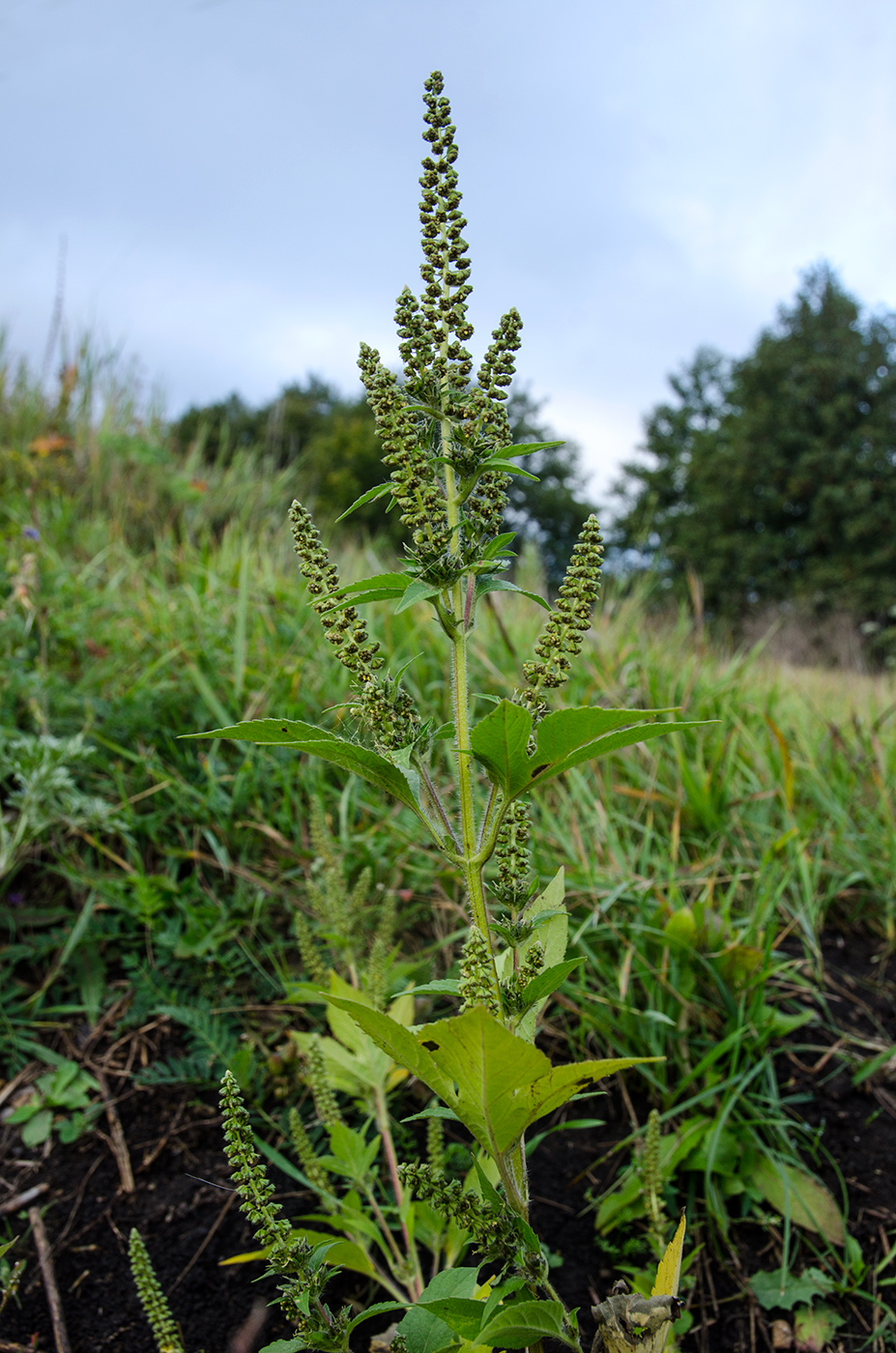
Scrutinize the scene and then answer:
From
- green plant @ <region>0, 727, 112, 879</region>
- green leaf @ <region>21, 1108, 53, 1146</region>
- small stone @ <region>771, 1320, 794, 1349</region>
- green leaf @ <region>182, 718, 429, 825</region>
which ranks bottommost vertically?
green leaf @ <region>21, 1108, 53, 1146</region>

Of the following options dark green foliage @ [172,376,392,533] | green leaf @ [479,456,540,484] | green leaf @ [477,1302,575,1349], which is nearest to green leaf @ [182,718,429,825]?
green leaf @ [479,456,540,484]

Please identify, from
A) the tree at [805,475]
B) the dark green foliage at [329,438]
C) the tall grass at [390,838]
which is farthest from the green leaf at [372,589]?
the tree at [805,475]

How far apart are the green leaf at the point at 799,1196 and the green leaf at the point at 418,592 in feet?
5.68

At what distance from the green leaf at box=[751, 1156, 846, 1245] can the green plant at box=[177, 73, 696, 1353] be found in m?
1.09

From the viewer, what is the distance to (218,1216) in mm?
2027

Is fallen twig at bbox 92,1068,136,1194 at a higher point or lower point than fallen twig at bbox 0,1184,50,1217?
higher

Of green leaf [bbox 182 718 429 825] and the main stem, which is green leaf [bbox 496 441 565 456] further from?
green leaf [bbox 182 718 429 825]

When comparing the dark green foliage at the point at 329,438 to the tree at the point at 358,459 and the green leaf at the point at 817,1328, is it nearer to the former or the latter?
the tree at the point at 358,459

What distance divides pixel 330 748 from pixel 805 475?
33061 millimetres

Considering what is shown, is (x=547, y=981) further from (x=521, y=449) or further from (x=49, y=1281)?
(x=49, y=1281)

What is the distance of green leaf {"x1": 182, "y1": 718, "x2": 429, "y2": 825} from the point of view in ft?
3.41

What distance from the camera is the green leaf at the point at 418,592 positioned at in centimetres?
110

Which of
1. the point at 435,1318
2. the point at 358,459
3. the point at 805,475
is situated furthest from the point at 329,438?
the point at 435,1318

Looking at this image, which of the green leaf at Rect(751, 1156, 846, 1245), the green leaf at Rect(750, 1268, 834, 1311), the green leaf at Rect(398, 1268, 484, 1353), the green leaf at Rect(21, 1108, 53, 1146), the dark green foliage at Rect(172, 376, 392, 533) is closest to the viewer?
the green leaf at Rect(398, 1268, 484, 1353)
